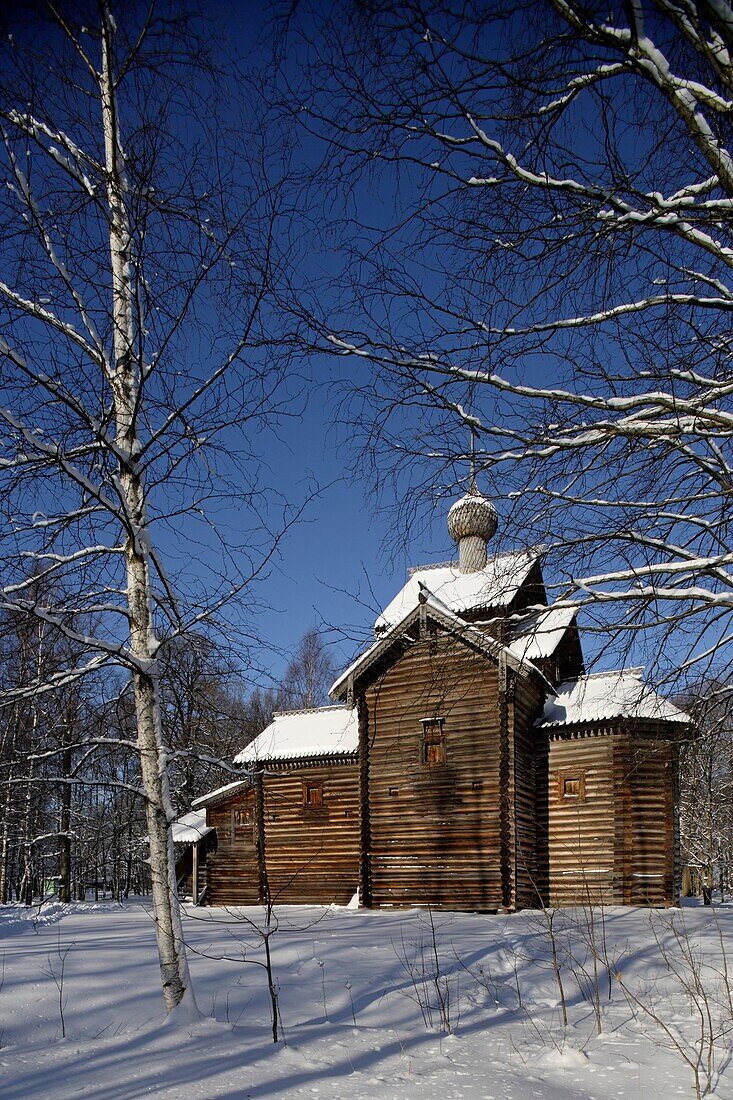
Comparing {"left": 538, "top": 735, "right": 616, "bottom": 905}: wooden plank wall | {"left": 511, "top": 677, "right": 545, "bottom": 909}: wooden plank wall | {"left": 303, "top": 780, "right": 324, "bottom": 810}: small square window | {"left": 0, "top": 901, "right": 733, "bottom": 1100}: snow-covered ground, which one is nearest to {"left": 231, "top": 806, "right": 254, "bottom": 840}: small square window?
{"left": 303, "top": 780, "right": 324, "bottom": 810}: small square window

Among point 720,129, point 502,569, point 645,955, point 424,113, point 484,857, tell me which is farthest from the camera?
point 484,857

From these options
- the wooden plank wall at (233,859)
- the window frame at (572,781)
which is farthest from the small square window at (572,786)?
the wooden plank wall at (233,859)

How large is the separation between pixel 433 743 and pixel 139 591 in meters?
14.5

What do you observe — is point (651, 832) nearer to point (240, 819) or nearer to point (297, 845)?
point (297, 845)

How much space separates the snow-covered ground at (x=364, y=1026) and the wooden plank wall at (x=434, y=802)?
6938mm

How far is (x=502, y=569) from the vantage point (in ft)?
17.3

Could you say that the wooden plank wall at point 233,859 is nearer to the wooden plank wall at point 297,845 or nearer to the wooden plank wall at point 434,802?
the wooden plank wall at point 297,845

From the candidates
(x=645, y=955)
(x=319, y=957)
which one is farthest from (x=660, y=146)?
(x=645, y=955)

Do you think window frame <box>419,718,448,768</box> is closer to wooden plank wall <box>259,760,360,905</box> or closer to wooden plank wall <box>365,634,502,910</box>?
wooden plank wall <box>365,634,502,910</box>

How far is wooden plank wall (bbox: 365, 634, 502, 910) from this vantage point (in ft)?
61.8

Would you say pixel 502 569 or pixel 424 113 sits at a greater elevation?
pixel 424 113

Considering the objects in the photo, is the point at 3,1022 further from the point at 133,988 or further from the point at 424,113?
the point at 424,113

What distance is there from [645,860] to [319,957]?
38.3 ft

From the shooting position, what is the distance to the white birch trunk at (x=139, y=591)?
244 inches
